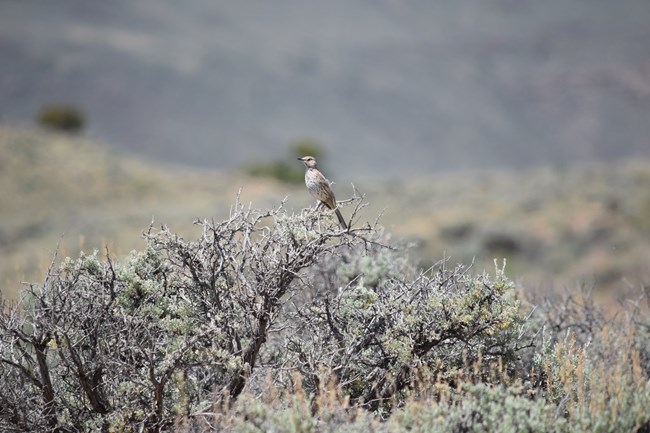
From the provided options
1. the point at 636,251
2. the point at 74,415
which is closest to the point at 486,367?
the point at 74,415

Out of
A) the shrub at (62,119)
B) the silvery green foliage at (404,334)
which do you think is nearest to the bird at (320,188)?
the silvery green foliage at (404,334)

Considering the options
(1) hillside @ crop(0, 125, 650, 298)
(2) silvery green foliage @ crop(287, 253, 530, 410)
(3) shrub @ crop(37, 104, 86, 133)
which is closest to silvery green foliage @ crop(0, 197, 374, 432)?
(2) silvery green foliage @ crop(287, 253, 530, 410)

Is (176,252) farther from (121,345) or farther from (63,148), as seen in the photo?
(63,148)

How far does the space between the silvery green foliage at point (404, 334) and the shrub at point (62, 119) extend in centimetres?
6692

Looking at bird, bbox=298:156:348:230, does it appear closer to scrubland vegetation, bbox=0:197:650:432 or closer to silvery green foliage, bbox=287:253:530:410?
scrubland vegetation, bbox=0:197:650:432

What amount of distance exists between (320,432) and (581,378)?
2.08 metres

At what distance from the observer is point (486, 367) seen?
7180mm

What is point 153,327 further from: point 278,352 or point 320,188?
point 320,188

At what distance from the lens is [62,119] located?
7156 centimetres

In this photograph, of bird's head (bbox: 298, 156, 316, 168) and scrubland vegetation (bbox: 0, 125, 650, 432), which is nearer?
scrubland vegetation (bbox: 0, 125, 650, 432)

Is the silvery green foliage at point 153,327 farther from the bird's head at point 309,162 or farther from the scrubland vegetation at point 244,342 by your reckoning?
the bird's head at point 309,162

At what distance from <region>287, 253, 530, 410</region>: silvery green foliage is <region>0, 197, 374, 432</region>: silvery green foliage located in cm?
49

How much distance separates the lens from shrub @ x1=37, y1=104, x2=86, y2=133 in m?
71.1

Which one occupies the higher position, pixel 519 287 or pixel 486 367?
pixel 519 287
